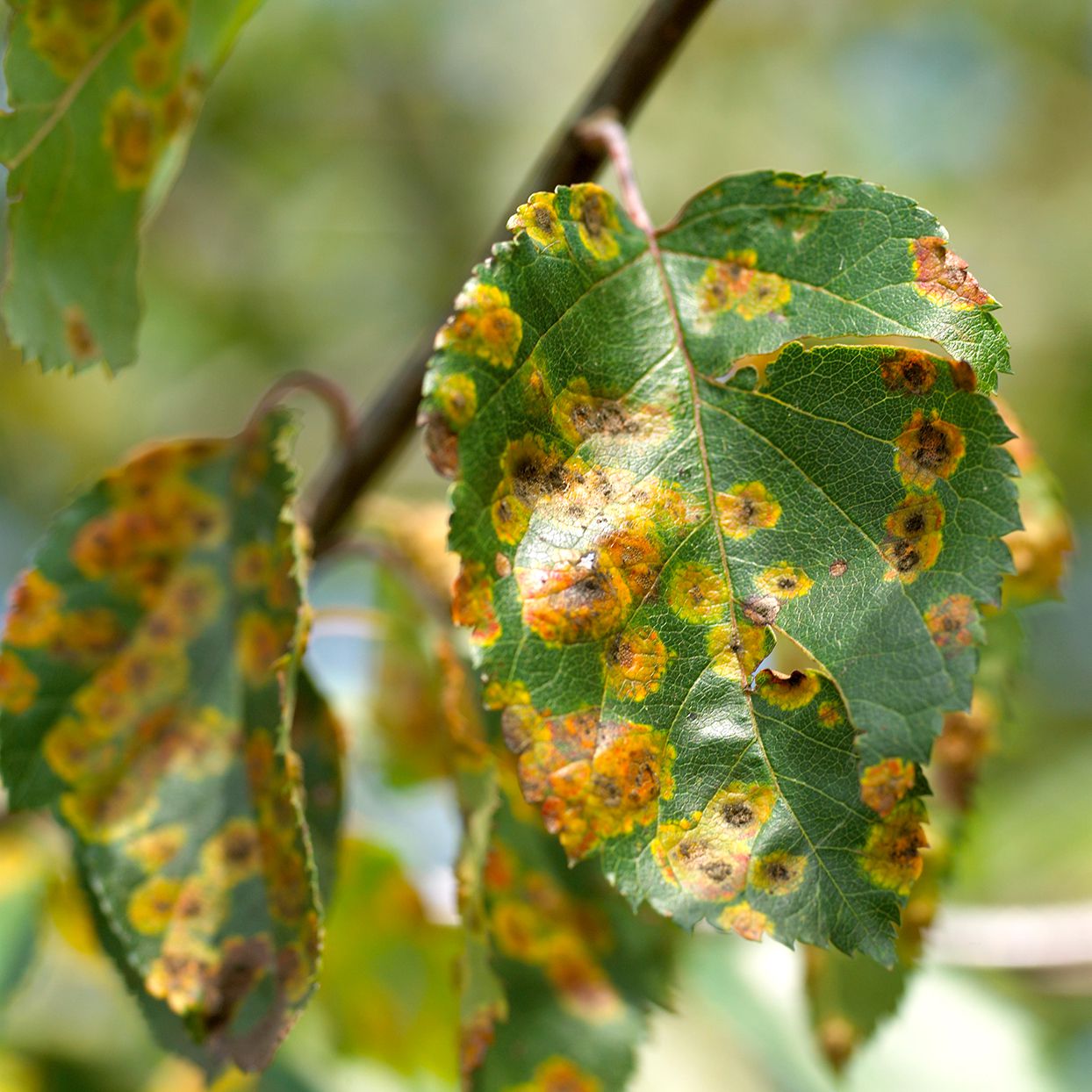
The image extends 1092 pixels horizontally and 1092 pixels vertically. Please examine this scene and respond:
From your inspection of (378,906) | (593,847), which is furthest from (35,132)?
(378,906)

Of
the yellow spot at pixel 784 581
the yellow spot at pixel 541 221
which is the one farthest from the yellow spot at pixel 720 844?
the yellow spot at pixel 541 221

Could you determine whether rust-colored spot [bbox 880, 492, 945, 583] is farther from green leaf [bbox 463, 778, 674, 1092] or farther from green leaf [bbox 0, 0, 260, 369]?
green leaf [bbox 0, 0, 260, 369]

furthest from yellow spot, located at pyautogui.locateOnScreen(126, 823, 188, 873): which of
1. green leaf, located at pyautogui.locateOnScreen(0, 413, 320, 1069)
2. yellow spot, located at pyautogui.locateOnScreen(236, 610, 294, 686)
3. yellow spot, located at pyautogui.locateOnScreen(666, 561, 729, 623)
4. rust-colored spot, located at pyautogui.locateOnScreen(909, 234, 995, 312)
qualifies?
rust-colored spot, located at pyautogui.locateOnScreen(909, 234, 995, 312)

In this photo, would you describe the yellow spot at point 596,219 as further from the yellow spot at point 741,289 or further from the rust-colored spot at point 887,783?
the rust-colored spot at point 887,783

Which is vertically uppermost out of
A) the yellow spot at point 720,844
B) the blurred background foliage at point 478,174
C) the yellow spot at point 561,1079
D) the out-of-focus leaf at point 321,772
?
the yellow spot at point 720,844

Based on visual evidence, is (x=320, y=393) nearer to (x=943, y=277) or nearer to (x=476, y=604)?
(x=476, y=604)
